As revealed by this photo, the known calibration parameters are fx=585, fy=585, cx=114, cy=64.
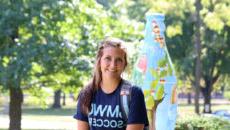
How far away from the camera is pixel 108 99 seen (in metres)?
3.64

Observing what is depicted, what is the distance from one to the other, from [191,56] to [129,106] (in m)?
41.1

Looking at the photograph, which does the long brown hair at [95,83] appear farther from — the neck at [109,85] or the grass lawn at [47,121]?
the grass lawn at [47,121]

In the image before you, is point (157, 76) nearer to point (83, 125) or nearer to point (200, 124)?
point (200, 124)

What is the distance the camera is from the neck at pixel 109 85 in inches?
145

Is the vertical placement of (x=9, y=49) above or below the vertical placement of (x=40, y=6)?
below

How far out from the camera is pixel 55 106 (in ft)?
194

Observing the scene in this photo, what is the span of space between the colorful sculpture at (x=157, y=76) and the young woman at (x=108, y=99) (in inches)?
219

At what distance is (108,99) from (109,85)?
0.11 metres

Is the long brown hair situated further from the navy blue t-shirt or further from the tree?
the tree

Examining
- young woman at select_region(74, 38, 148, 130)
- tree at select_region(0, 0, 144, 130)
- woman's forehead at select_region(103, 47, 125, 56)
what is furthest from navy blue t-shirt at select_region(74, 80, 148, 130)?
tree at select_region(0, 0, 144, 130)

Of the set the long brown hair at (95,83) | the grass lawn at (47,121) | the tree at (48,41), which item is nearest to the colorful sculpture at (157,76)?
the grass lawn at (47,121)

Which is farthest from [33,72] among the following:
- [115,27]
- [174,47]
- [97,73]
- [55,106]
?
[55,106]

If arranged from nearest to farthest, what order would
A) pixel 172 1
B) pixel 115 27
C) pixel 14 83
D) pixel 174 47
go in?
pixel 14 83, pixel 115 27, pixel 172 1, pixel 174 47

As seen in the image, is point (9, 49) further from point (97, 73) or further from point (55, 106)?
point (55, 106)
